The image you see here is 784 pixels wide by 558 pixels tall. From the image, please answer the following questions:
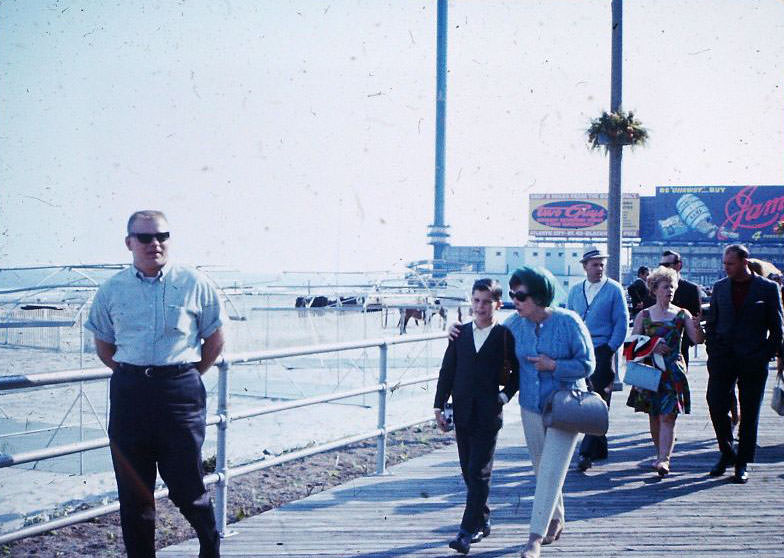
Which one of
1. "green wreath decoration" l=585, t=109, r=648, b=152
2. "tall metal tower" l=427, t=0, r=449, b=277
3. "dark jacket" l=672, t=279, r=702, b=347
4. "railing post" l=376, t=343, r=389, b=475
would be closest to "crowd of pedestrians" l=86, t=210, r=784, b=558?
"dark jacket" l=672, t=279, r=702, b=347

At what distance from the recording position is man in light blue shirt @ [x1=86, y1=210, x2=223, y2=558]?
143 inches

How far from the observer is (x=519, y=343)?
453 centimetres

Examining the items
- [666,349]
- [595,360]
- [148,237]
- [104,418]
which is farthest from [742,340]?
[104,418]

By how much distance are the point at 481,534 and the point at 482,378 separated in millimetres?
935

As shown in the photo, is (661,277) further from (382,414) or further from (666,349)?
(382,414)

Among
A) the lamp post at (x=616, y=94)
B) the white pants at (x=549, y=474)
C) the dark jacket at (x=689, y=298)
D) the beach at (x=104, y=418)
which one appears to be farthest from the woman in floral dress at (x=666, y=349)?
the lamp post at (x=616, y=94)

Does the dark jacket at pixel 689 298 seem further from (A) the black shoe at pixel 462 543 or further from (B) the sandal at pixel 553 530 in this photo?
(A) the black shoe at pixel 462 543

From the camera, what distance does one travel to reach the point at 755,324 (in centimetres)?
628

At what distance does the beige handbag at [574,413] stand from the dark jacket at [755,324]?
2.39 m

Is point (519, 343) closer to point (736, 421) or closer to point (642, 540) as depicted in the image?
point (642, 540)

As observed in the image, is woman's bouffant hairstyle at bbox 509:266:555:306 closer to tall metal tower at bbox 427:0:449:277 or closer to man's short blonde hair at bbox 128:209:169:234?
man's short blonde hair at bbox 128:209:169:234

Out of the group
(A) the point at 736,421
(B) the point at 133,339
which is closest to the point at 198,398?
(B) the point at 133,339

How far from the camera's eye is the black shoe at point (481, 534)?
478cm

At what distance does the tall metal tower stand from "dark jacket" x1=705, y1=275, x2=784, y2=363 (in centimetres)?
5350
